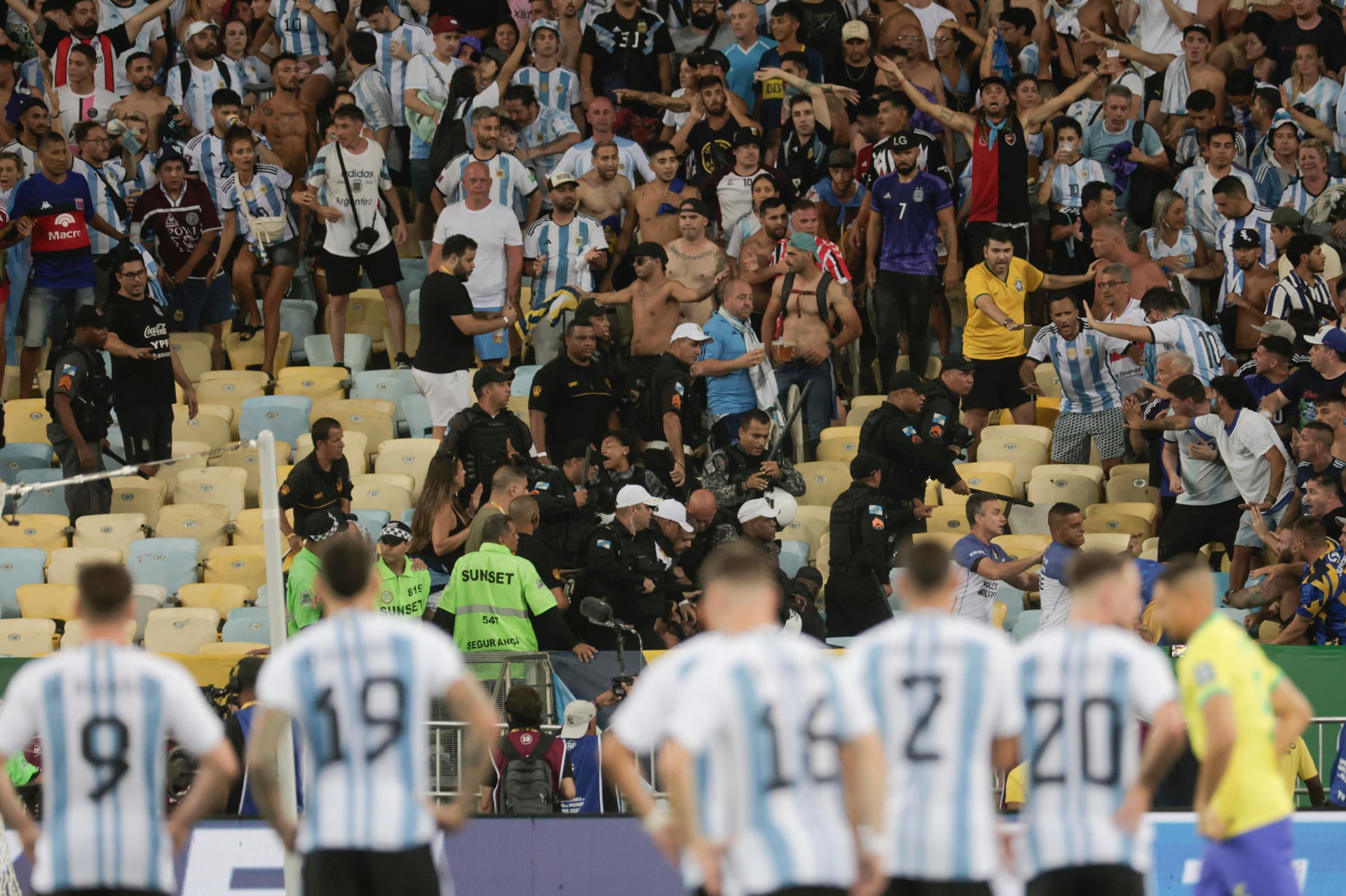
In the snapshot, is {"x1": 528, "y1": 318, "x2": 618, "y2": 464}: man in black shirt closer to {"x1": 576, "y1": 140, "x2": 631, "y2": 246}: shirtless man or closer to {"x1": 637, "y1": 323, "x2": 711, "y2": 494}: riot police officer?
{"x1": 637, "y1": 323, "x2": 711, "y2": 494}: riot police officer

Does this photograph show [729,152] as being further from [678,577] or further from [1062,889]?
[1062,889]

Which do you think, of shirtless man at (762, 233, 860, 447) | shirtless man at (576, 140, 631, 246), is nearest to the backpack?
shirtless man at (762, 233, 860, 447)

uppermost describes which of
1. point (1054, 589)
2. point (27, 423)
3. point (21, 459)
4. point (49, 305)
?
point (49, 305)

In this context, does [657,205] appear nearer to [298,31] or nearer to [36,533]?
[298,31]

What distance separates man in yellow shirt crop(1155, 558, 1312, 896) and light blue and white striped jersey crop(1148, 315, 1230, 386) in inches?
259

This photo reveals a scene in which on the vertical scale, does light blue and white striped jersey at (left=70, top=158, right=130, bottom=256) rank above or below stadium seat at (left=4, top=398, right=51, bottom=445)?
above

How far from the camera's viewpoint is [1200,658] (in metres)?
6.78

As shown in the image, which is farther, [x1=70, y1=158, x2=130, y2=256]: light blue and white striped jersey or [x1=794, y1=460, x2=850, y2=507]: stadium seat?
[x1=70, y1=158, x2=130, y2=256]: light blue and white striped jersey

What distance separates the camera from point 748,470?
1275 centimetres

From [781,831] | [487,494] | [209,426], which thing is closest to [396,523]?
[487,494]

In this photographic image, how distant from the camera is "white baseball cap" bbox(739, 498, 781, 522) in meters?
11.9

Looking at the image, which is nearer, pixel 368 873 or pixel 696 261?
pixel 368 873

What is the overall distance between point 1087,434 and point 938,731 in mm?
8145

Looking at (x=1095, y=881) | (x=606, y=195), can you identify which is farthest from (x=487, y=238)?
(x=1095, y=881)
